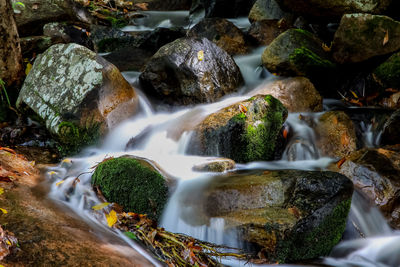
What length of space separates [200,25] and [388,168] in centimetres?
621

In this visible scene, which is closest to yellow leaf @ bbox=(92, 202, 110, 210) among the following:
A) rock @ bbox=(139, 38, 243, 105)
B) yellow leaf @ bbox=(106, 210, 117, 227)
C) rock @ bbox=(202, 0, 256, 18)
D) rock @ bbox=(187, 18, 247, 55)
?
yellow leaf @ bbox=(106, 210, 117, 227)

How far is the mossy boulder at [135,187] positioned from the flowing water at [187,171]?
139 mm

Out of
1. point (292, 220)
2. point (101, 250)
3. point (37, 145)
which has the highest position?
point (101, 250)

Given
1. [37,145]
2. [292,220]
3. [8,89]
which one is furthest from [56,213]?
[8,89]

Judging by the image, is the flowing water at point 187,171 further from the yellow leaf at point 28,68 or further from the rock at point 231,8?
the rock at point 231,8

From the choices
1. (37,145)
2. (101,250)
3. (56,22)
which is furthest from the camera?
(56,22)

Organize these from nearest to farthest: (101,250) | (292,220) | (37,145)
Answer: (101,250), (292,220), (37,145)

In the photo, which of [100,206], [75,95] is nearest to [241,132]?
[100,206]

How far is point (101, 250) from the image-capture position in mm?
2420

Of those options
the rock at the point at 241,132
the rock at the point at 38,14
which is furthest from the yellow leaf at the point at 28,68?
the rock at the point at 241,132

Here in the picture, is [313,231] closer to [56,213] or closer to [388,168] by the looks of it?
[388,168]

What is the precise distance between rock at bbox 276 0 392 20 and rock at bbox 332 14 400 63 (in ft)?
2.69

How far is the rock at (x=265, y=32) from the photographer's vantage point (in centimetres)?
908

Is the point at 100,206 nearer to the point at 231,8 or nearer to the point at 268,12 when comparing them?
the point at 268,12
